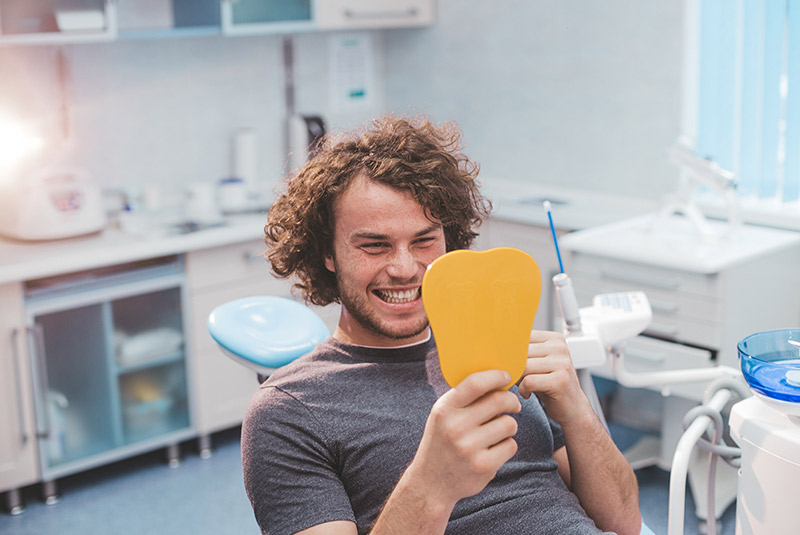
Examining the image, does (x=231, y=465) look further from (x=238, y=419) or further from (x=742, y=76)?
(x=742, y=76)

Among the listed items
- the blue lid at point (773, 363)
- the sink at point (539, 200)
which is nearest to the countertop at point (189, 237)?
the sink at point (539, 200)

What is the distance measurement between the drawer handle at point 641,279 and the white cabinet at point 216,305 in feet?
3.17

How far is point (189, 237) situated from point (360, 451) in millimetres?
1729

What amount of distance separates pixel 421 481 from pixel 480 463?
4.3 inches

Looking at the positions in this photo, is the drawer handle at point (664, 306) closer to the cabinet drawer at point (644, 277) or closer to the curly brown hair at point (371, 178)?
the cabinet drawer at point (644, 277)

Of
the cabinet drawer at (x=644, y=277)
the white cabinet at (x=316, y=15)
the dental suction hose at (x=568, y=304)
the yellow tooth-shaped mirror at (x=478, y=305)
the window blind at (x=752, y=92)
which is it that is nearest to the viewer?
the yellow tooth-shaped mirror at (x=478, y=305)

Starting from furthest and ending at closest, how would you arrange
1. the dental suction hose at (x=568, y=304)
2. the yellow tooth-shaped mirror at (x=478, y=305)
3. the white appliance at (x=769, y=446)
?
the dental suction hose at (x=568, y=304) → the white appliance at (x=769, y=446) → the yellow tooth-shaped mirror at (x=478, y=305)

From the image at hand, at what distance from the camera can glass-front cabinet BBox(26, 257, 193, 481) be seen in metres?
2.93

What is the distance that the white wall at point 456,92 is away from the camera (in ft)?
10.6

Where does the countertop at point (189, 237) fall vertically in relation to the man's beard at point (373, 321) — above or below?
below

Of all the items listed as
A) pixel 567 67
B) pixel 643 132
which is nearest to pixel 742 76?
pixel 643 132

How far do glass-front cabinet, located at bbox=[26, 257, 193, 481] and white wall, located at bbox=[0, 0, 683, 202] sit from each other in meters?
0.59

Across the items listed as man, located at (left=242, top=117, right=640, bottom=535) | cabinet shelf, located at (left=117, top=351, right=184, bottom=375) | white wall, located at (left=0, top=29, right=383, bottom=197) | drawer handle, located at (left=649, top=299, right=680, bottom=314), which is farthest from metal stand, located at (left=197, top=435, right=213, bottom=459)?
man, located at (left=242, top=117, right=640, bottom=535)

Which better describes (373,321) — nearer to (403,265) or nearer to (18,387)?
(403,265)
